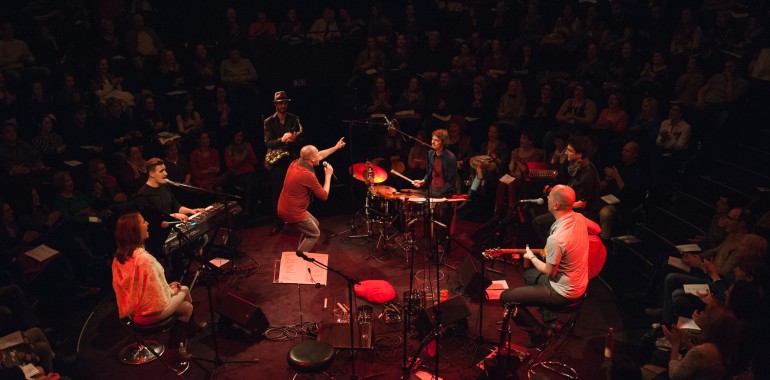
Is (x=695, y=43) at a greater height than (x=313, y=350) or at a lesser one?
greater

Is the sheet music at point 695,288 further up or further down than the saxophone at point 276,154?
further down

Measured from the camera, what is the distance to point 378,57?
426 inches

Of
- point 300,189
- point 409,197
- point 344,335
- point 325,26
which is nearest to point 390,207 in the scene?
point 409,197

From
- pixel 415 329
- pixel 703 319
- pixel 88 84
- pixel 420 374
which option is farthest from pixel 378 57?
pixel 703 319

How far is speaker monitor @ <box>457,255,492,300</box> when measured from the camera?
21.3ft

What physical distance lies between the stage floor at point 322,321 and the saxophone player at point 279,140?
1171mm

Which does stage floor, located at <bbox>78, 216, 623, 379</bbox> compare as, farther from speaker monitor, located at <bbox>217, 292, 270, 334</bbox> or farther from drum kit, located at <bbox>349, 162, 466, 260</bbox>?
drum kit, located at <bbox>349, 162, 466, 260</bbox>

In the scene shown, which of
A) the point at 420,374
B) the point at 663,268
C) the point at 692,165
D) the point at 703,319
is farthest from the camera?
the point at 692,165

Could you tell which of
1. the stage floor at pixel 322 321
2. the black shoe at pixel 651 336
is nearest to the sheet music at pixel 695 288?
the black shoe at pixel 651 336

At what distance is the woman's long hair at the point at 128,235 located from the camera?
506cm

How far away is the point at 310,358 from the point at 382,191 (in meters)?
3.23

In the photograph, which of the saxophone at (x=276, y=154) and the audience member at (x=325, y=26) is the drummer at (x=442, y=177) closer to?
the saxophone at (x=276, y=154)

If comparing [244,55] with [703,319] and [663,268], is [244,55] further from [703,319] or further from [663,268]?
[703,319]

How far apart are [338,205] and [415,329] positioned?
4269 millimetres
